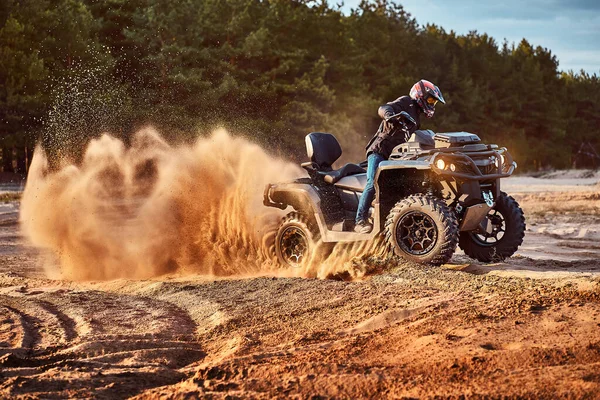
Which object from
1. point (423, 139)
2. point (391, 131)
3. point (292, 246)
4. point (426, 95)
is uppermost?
point (426, 95)

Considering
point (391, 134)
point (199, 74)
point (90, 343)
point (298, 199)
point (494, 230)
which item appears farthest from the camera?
point (199, 74)

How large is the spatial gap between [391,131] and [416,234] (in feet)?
4.27

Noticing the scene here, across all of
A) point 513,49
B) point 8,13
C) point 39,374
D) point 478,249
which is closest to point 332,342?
point 39,374

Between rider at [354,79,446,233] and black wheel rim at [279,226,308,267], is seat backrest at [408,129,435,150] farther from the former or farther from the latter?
black wheel rim at [279,226,308,267]

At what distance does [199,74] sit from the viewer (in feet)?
119

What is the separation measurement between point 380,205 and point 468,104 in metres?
48.7

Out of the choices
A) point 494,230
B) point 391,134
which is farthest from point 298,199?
point 494,230

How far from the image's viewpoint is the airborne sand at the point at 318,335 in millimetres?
5211

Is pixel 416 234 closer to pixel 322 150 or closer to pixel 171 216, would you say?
pixel 322 150

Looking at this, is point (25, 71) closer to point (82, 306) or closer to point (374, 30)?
point (82, 306)

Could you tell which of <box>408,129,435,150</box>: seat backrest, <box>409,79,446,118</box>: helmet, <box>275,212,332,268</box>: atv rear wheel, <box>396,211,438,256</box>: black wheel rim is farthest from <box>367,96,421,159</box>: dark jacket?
<box>275,212,332,268</box>: atv rear wheel

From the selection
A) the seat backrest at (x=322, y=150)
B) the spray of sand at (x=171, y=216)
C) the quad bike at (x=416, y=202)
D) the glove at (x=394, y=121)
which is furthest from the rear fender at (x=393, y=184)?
Result: the spray of sand at (x=171, y=216)

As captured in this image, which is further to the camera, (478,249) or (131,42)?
(131,42)

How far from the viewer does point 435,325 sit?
6586 millimetres
